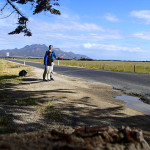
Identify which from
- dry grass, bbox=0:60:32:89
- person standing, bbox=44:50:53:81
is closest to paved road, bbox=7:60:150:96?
person standing, bbox=44:50:53:81

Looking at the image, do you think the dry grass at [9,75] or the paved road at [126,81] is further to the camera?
the dry grass at [9,75]

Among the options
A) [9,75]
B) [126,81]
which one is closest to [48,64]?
[9,75]

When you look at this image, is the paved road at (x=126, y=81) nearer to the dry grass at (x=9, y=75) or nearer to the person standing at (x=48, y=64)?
the person standing at (x=48, y=64)

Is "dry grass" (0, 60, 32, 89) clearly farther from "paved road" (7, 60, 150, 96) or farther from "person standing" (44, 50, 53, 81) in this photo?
"paved road" (7, 60, 150, 96)

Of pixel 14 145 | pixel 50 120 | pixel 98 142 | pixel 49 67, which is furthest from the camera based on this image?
pixel 49 67

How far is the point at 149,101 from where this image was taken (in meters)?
7.85

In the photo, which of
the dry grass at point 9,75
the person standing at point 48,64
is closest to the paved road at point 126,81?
the person standing at point 48,64

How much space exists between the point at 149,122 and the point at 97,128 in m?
3.68

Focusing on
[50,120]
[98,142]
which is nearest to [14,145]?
[98,142]

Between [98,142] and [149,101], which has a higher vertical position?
[98,142]

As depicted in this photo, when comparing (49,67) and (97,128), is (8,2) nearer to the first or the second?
(49,67)

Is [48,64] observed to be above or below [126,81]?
above

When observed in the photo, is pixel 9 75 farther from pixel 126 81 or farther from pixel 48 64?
pixel 126 81

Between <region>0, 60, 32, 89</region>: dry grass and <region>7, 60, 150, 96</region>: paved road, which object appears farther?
<region>0, 60, 32, 89</region>: dry grass
